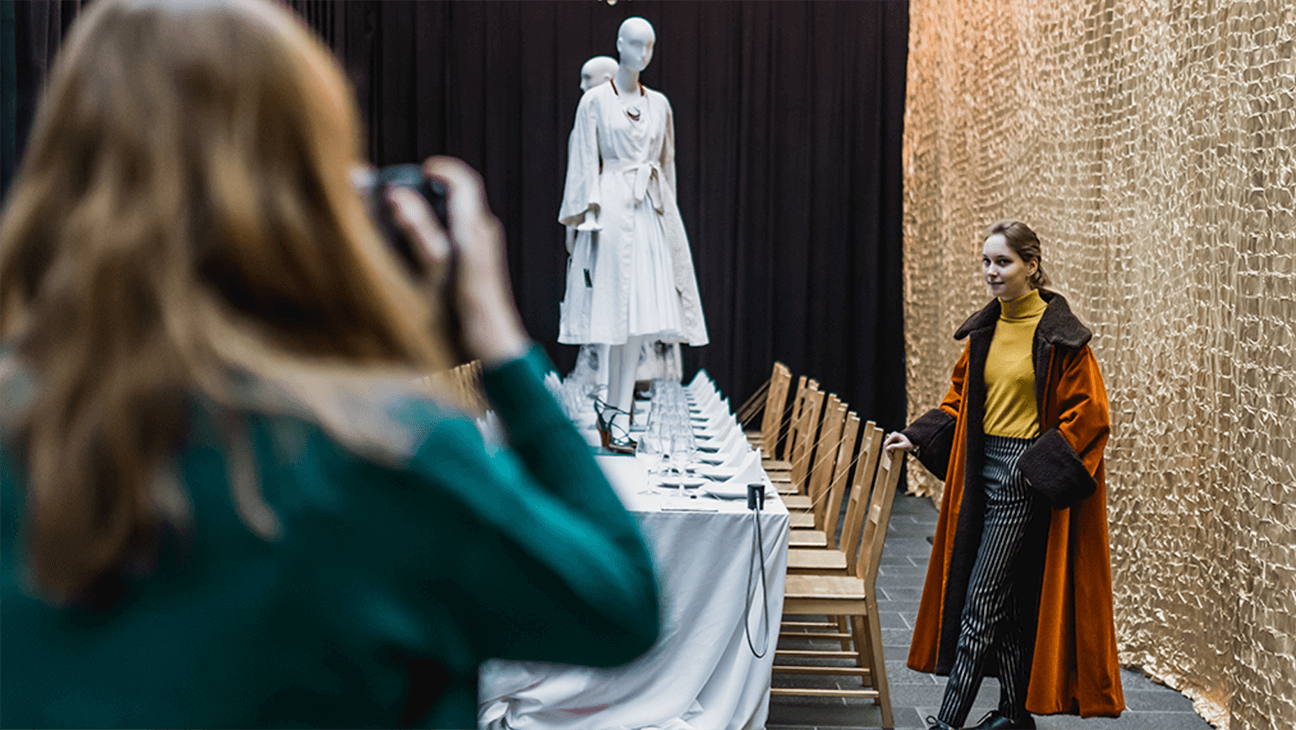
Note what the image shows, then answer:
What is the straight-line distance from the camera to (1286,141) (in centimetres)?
313

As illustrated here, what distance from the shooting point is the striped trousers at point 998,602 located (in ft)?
11.2

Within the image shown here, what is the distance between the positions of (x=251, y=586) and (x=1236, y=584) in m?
3.53

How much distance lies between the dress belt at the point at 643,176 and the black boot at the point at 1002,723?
9.06ft

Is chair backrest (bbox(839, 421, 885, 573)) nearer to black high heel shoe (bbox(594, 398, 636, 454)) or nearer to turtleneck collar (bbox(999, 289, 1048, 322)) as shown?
turtleneck collar (bbox(999, 289, 1048, 322))

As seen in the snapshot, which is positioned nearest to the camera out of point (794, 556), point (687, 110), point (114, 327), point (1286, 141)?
point (114, 327)

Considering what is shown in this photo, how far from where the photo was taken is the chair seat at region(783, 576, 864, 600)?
143 inches

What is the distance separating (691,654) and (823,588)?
53 centimetres

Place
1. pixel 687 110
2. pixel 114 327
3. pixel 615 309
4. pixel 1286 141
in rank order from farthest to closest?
pixel 687 110
pixel 615 309
pixel 1286 141
pixel 114 327

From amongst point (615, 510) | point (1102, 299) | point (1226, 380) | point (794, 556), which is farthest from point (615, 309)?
point (615, 510)

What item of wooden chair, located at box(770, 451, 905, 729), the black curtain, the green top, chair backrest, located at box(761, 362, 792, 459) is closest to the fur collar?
wooden chair, located at box(770, 451, 905, 729)

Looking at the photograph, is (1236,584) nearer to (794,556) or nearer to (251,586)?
(794,556)

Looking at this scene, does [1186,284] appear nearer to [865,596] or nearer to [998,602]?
[998,602]

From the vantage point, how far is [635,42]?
5117 mm

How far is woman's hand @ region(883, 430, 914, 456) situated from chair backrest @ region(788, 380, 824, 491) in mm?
1275
